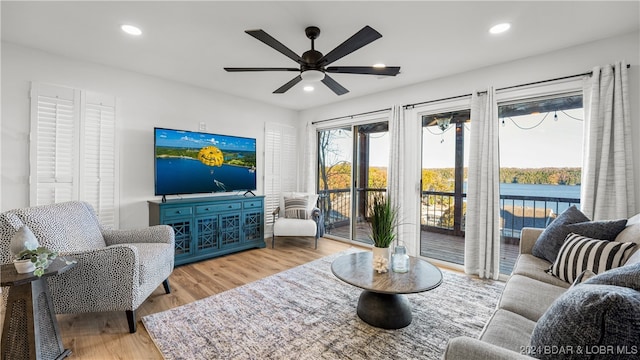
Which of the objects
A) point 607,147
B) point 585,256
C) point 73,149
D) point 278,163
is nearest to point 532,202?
point 607,147

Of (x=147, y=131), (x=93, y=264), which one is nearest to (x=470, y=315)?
(x=93, y=264)

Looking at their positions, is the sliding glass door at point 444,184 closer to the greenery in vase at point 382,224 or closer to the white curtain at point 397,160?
the white curtain at point 397,160

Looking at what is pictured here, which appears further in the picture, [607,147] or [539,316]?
[607,147]

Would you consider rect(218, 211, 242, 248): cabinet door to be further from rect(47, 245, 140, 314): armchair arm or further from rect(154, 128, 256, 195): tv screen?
rect(47, 245, 140, 314): armchair arm

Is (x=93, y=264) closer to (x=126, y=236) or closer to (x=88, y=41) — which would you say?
(x=126, y=236)

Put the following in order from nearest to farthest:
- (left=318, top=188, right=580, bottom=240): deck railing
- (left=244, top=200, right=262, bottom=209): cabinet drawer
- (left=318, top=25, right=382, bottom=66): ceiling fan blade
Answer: (left=318, top=25, right=382, bottom=66): ceiling fan blade < (left=318, top=188, right=580, bottom=240): deck railing < (left=244, top=200, right=262, bottom=209): cabinet drawer

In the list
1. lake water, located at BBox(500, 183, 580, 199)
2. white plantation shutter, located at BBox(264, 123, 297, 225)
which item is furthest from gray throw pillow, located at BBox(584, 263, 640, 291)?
white plantation shutter, located at BBox(264, 123, 297, 225)

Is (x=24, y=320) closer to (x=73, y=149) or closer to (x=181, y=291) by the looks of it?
(x=181, y=291)

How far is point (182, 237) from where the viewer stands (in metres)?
3.43

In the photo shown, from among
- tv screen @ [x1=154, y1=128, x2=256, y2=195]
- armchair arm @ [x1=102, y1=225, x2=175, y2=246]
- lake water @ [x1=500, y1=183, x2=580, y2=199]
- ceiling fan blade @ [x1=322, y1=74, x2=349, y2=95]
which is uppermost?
ceiling fan blade @ [x1=322, y1=74, x2=349, y2=95]

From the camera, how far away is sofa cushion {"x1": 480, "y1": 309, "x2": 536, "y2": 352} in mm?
1158

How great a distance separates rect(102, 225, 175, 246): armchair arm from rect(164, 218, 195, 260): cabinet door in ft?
2.30

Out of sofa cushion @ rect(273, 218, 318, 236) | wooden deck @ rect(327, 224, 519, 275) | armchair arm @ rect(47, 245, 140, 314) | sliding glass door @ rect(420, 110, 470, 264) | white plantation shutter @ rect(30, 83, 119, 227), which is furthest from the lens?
sofa cushion @ rect(273, 218, 318, 236)

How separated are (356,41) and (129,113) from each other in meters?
3.02
